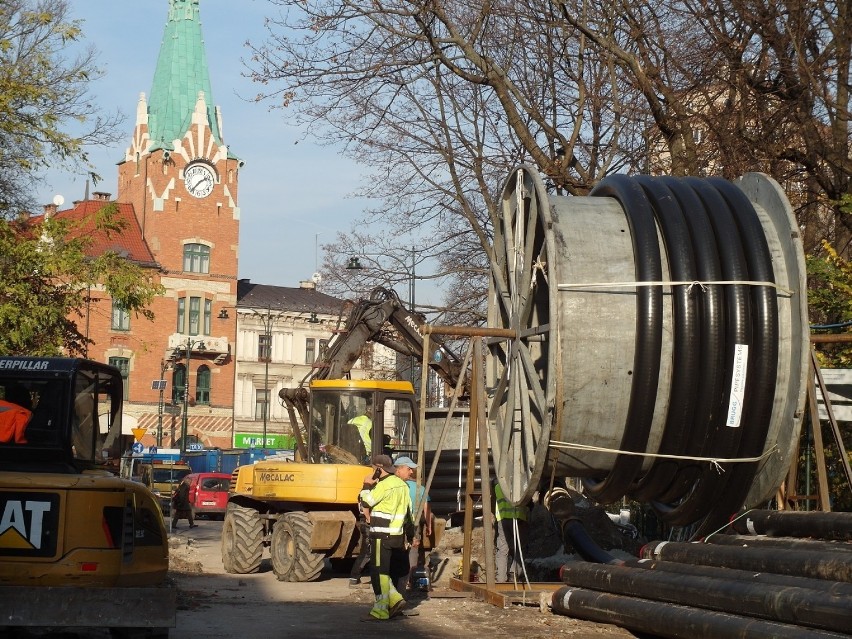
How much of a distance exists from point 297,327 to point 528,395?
7118 centimetres

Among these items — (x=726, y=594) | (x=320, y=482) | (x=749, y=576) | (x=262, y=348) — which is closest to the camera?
(x=726, y=594)

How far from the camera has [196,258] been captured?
7650 centimetres

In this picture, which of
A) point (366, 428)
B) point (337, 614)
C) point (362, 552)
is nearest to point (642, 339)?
point (337, 614)

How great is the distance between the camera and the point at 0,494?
8.87 metres

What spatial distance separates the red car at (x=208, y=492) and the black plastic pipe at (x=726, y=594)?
114 ft

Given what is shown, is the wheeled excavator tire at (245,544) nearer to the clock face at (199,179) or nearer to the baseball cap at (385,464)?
the baseball cap at (385,464)

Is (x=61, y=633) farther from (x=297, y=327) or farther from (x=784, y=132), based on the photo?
(x=297, y=327)

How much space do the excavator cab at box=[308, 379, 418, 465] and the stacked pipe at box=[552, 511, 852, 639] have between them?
8170mm

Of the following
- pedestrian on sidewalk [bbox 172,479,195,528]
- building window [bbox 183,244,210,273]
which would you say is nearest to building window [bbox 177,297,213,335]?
building window [bbox 183,244,210,273]

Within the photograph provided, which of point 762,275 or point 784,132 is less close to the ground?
point 784,132

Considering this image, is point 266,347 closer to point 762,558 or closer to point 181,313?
point 181,313

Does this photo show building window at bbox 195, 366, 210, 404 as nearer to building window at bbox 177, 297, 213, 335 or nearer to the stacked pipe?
building window at bbox 177, 297, 213, 335

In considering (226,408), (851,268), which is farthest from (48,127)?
(226,408)

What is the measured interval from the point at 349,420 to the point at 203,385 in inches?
2311
